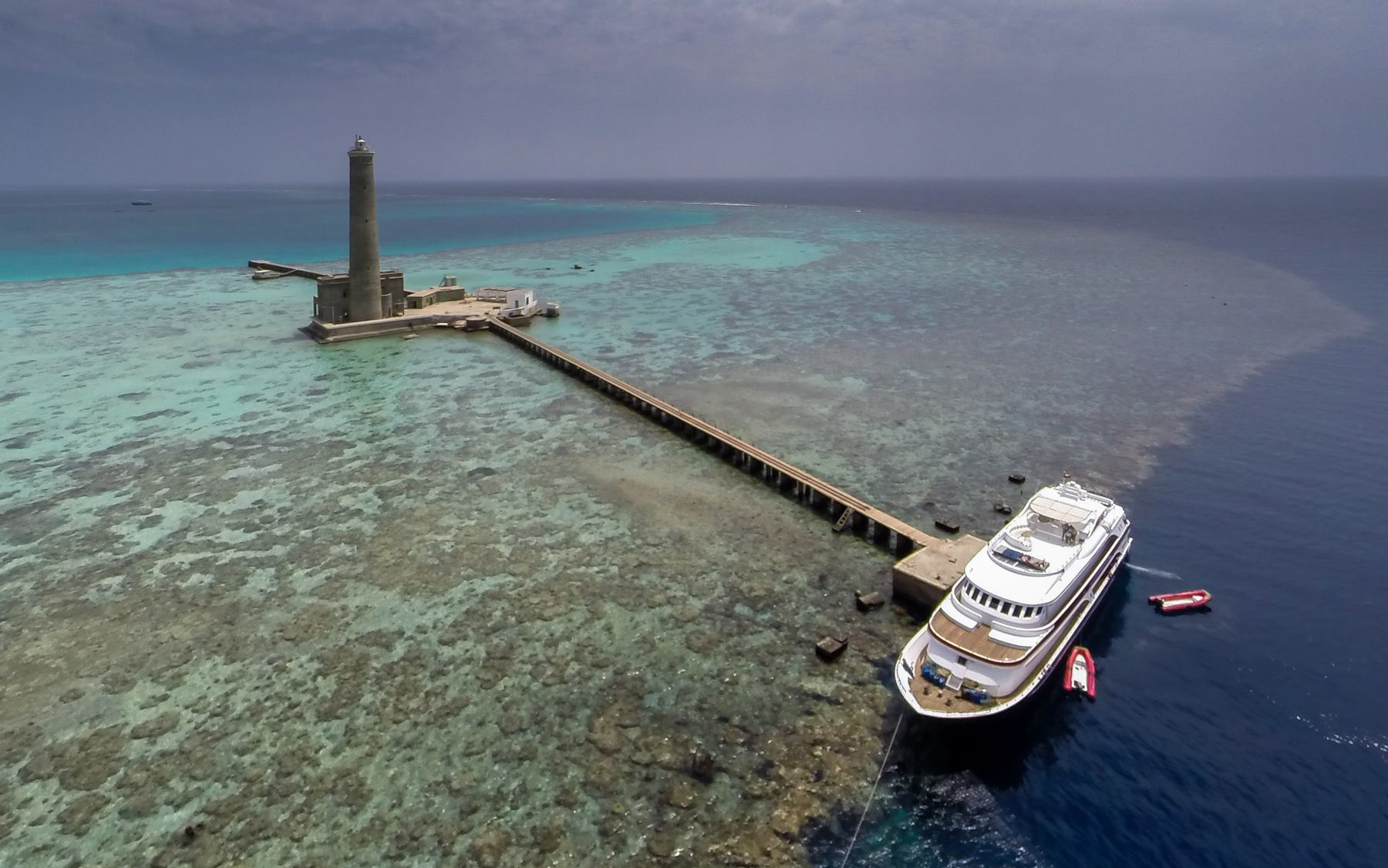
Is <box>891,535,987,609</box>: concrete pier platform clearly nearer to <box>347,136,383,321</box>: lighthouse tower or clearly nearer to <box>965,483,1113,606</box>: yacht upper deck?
<box>965,483,1113,606</box>: yacht upper deck

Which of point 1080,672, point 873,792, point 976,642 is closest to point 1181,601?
point 1080,672

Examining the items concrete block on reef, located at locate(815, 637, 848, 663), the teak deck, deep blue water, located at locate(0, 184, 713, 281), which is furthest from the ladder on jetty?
deep blue water, located at locate(0, 184, 713, 281)

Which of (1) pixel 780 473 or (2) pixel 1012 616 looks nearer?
(2) pixel 1012 616

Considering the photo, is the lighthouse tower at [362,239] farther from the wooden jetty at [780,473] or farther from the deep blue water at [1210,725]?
the deep blue water at [1210,725]

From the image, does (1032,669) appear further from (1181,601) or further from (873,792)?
(1181,601)

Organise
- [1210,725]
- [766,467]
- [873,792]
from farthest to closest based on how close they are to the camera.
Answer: [766,467] < [1210,725] < [873,792]

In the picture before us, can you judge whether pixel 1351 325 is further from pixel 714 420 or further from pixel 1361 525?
pixel 714 420

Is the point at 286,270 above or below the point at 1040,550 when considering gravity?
above
